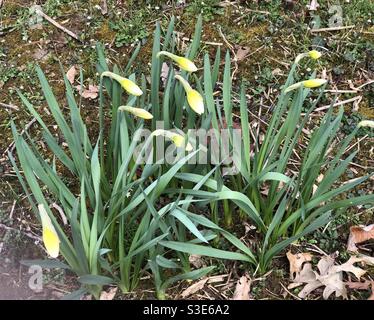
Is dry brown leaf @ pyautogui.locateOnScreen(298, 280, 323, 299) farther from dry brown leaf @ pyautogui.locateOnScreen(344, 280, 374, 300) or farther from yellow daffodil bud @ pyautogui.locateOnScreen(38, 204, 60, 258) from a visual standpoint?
yellow daffodil bud @ pyautogui.locateOnScreen(38, 204, 60, 258)

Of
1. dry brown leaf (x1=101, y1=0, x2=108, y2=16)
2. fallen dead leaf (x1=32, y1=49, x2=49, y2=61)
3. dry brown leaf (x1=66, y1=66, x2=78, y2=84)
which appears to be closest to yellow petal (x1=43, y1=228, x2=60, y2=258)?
dry brown leaf (x1=66, y1=66, x2=78, y2=84)

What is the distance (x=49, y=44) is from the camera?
114 inches

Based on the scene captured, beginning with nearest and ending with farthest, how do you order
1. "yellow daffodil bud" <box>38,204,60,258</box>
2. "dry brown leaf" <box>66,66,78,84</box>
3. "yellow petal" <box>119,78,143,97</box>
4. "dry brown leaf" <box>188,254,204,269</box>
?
"yellow daffodil bud" <box>38,204,60,258</box>, "yellow petal" <box>119,78,143,97</box>, "dry brown leaf" <box>188,254,204,269</box>, "dry brown leaf" <box>66,66,78,84</box>

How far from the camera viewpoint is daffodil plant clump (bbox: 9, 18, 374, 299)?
188 centimetres

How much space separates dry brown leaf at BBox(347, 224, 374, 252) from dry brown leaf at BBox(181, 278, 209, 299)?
625 millimetres

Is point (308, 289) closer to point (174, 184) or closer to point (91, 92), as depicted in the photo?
point (174, 184)

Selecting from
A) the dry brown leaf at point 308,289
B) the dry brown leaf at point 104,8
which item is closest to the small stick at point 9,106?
the dry brown leaf at point 104,8

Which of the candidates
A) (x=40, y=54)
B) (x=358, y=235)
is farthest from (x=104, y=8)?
(x=358, y=235)

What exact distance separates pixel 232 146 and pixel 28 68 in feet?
4.16

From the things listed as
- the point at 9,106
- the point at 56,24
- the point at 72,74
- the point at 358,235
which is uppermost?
the point at 56,24

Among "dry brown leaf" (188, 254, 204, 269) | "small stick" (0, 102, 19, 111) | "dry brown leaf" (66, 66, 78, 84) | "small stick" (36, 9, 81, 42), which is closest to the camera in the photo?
"dry brown leaf" (188, 254, 204, 269)

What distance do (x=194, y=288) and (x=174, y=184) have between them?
0.42 m

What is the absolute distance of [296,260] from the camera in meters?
2.19
